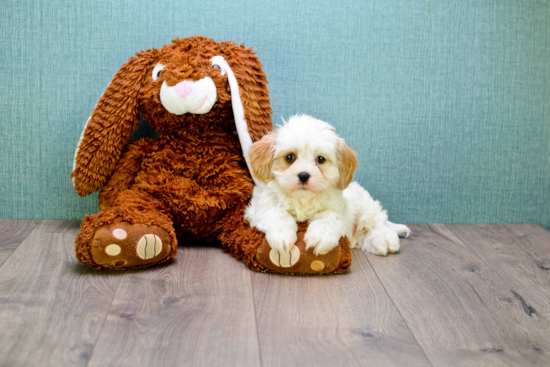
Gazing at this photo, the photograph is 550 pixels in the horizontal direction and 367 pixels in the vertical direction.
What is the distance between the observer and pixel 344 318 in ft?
3.95

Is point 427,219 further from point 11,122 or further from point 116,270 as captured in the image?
point 11,122

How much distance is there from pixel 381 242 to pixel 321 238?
33 cm

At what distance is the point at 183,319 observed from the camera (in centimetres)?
117

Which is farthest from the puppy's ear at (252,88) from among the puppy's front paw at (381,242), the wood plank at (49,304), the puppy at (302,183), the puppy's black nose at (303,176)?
the wood plank at (49,304)

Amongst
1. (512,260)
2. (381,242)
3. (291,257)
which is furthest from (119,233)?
(512,260)

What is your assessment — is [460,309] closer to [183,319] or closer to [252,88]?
[183,319]

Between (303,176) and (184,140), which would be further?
(184,140)

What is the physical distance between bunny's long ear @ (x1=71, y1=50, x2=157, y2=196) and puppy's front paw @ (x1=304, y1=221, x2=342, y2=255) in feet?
2.25

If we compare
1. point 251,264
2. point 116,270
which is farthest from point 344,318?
point 116,270

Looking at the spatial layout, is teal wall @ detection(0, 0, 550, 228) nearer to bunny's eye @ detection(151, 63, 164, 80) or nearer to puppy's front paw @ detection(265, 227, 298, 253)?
bunny's eye @ detection(151, 63, 164, 80)

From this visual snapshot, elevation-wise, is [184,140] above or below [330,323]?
above

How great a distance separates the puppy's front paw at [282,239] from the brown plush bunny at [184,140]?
10 cm

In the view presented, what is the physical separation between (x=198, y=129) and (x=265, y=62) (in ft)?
1.24

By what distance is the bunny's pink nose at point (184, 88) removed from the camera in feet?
4.91
